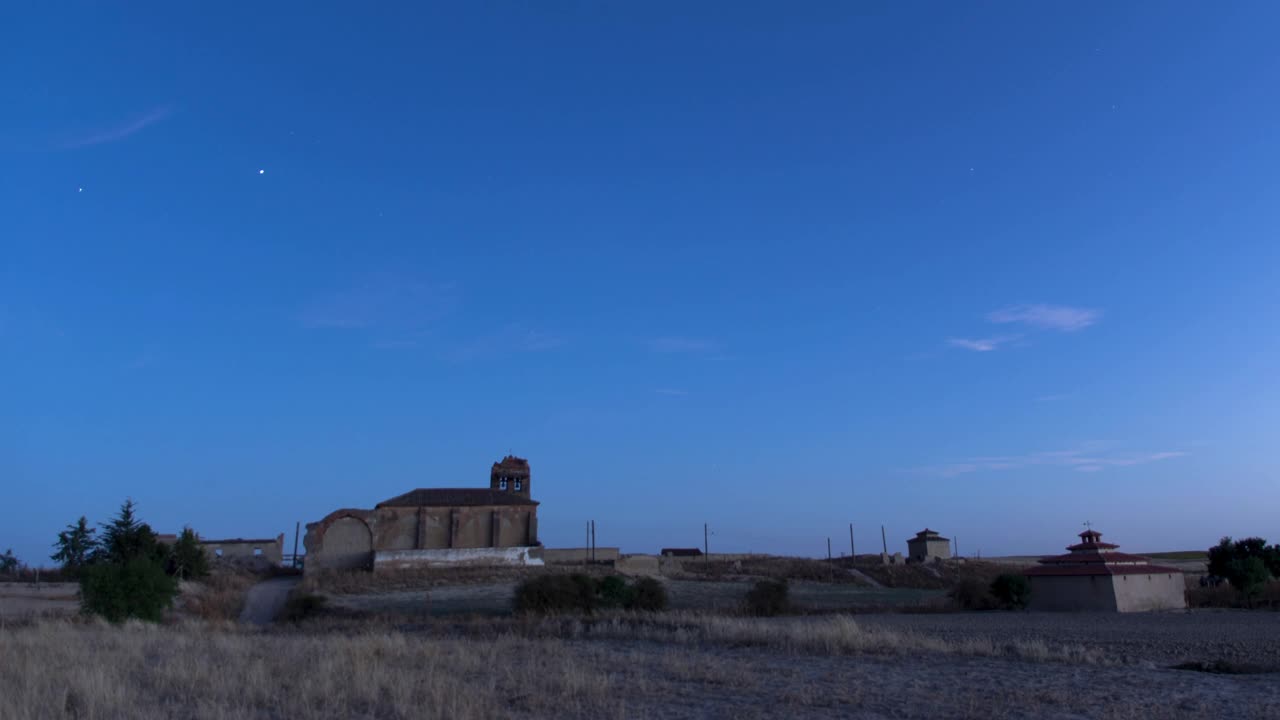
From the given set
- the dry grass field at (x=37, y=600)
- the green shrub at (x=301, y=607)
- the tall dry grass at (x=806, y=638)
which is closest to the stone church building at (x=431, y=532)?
the dry grass field at (x=37, y=600)

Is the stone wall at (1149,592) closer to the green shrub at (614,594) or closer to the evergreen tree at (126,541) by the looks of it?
the green shrub at (614,594)

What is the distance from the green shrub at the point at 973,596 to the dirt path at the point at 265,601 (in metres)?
24.1

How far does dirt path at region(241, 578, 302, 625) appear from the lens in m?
33.1

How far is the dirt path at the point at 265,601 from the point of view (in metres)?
33.1

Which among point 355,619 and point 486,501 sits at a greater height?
point 486,501

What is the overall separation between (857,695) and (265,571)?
5177cm

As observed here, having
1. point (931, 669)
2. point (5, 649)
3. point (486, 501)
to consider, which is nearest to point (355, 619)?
point (5, 649)

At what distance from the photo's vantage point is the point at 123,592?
84.0 feet

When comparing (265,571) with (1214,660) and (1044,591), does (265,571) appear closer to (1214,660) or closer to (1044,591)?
(1044,591)

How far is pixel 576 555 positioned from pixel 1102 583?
3484cm

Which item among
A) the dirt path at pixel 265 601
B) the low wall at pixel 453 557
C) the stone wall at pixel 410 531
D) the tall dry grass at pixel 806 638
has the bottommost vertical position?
the dirt path at pixel 265 601

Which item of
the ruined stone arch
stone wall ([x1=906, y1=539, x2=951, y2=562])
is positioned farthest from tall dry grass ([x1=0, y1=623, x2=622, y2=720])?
stone wall ([x1=906, y1=539, x2=951, y2=562])

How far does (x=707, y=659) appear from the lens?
49.9 feet

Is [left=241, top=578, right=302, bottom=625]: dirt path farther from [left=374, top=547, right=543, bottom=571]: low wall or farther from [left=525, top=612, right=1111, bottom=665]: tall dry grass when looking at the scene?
[left=525, top=612, right=1111, bottom=665]: tall dry grass
